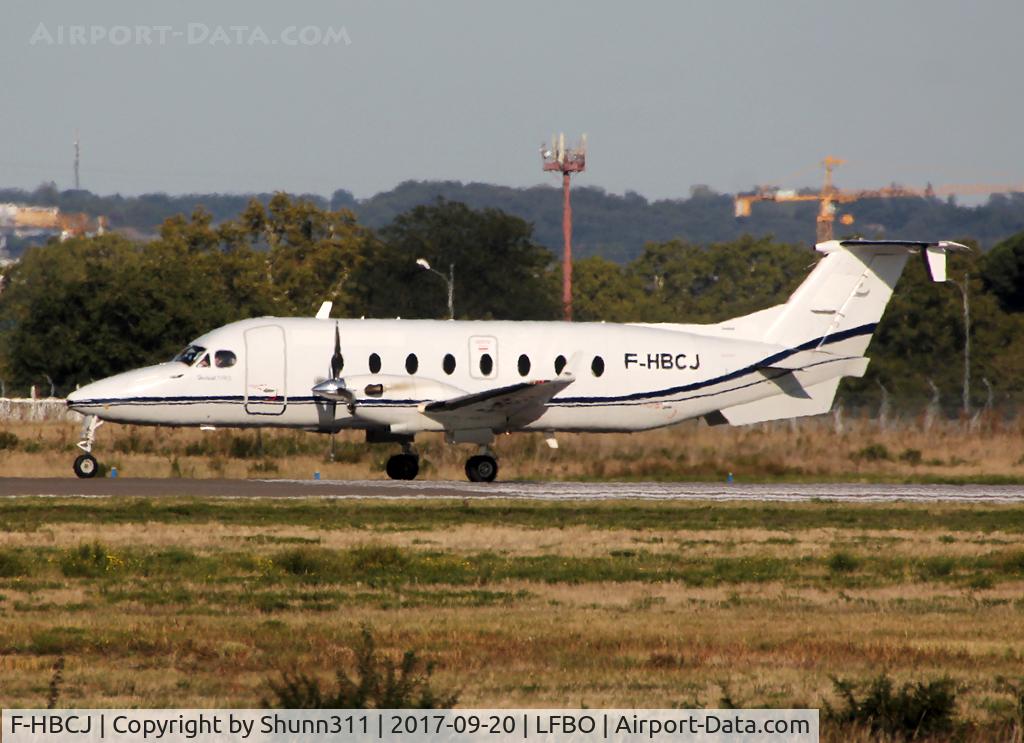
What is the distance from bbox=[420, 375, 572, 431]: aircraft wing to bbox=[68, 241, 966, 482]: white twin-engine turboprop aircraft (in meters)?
0.04

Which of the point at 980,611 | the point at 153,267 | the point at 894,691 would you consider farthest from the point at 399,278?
the point at 894,691

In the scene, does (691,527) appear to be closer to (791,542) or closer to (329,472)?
(791,542)

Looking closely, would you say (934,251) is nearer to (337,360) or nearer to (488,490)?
(488,490)

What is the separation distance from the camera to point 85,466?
107 feet

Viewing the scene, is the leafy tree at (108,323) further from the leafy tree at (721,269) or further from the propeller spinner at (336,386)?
the leafy tree at (721,269)

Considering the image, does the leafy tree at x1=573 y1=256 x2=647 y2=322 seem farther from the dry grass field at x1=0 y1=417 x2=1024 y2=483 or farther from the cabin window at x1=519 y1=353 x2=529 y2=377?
the cabin window at x1=519 y1=353 x2=529 y2=377

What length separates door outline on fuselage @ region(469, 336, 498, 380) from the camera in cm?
3406

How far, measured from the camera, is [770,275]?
14300 centimetres

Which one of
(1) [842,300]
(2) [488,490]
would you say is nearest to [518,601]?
(2) [488,490]

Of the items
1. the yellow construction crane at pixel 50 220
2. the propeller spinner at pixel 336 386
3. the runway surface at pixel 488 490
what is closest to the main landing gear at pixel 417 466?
the runway surface at pixel 488 490

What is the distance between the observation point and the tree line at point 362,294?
6066cm

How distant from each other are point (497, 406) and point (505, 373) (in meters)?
1.19

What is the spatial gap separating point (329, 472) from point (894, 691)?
2711cm

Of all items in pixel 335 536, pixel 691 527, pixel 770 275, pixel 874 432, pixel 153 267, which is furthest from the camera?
pixel 770 275
